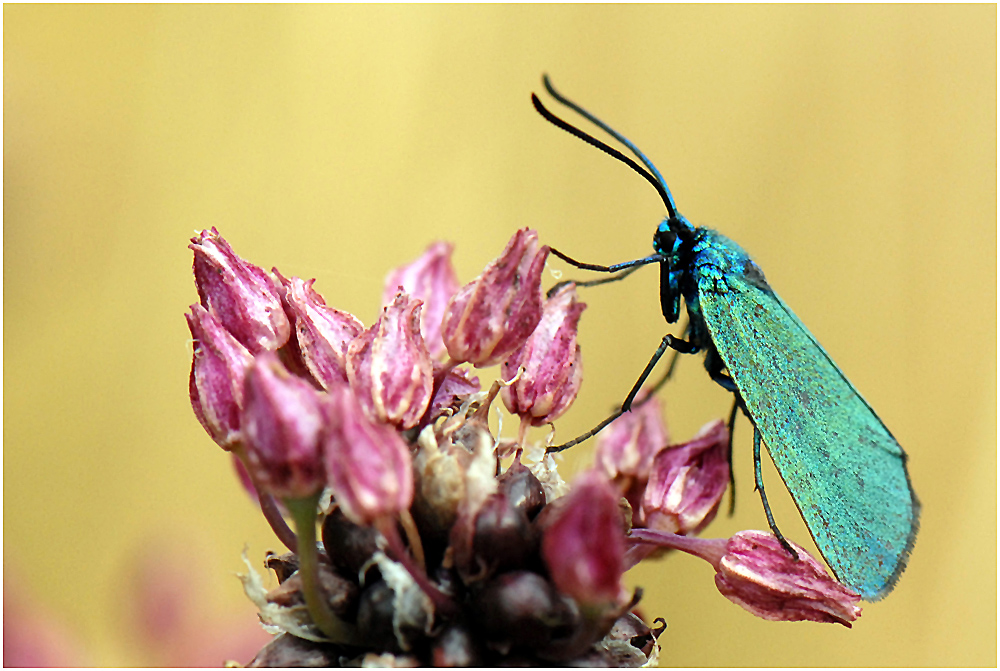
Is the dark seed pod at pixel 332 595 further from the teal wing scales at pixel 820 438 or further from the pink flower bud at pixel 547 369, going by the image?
the teal wing scales at pixel 820 438

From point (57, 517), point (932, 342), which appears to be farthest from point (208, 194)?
point (932, 342)

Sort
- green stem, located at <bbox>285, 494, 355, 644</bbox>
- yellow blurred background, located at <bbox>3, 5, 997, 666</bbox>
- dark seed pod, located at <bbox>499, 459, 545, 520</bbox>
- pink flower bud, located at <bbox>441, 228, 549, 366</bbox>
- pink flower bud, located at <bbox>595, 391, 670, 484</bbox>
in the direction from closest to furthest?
green stem, located at <bbox>285, 494, 355, 644</bbox>
dark seed pod, located at <bbox>499, 459, 545, 520</bbox>
pink flower bud, located at <bbox>441, 228, 549, 366</bbox>
pink flower bud, located at <bbox>595, 391, 670, 484</bbox>
yellow blurred background, located at <bbox>3, 5, 997, 666</bbox>

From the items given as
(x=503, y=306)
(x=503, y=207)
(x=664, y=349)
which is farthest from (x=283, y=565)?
(x=503, y=207)

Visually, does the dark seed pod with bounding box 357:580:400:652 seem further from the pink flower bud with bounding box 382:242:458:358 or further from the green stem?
the pink flower bud with bounding box 382:242:458:358

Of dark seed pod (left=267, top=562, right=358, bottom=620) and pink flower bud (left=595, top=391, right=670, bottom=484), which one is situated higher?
pink flower bud (left=595, top=391, right=670, bottom=484)

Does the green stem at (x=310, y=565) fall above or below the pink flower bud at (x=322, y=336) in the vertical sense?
below

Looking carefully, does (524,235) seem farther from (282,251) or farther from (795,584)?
(282,251)

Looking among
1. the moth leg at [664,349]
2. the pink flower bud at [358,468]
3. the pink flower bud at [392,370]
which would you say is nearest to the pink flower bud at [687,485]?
the moth leg at [664,349]

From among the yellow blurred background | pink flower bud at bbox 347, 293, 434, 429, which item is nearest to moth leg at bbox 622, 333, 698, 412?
pink flower bud at bbox 347, 293, 434, 429

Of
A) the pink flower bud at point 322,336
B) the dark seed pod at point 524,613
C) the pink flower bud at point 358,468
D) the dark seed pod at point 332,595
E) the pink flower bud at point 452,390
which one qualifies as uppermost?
the pink flower bud at point 322,336
